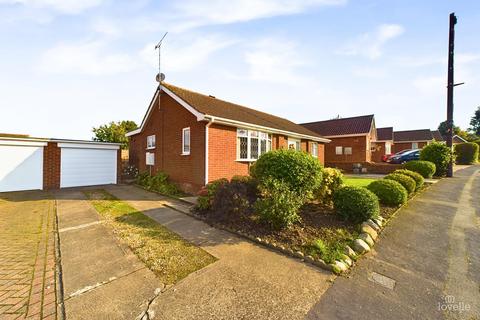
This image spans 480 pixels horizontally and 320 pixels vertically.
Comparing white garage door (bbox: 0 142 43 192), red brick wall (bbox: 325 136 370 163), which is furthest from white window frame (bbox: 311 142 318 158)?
white garage door (bbox: 0 142 43 192)

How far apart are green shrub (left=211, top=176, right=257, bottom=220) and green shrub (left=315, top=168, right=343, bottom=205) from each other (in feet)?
6.74

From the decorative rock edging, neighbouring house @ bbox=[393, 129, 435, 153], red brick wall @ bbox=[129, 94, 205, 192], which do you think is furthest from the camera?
neighbouring house @ bbox=[393, 129, 435, 153]

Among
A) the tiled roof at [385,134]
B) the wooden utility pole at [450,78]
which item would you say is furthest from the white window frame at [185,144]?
the tiled roof at [385,134]

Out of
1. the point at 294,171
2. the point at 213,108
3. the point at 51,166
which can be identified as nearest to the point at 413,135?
the point at 213,108

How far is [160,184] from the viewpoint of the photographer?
11.6m

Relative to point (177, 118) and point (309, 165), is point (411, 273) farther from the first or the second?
point (177, 118)

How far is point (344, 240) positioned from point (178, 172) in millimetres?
8640

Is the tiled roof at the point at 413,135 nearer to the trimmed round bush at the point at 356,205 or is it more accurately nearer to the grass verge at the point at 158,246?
the trimmed round bush at the point at 356,205

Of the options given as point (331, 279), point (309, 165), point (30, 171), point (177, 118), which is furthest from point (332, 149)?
point (30, 171)

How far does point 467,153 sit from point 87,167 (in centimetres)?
3925

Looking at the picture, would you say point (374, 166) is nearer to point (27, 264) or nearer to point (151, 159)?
point (151, 159)

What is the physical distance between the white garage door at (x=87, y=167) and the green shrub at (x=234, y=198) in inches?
449

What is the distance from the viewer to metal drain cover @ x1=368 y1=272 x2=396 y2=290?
3582 millimetres

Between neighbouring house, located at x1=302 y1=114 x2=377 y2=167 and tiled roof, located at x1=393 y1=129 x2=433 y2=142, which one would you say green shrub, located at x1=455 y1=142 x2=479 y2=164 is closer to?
tiled roof, located at x1=393 y1=129 x2=433 y2=142
